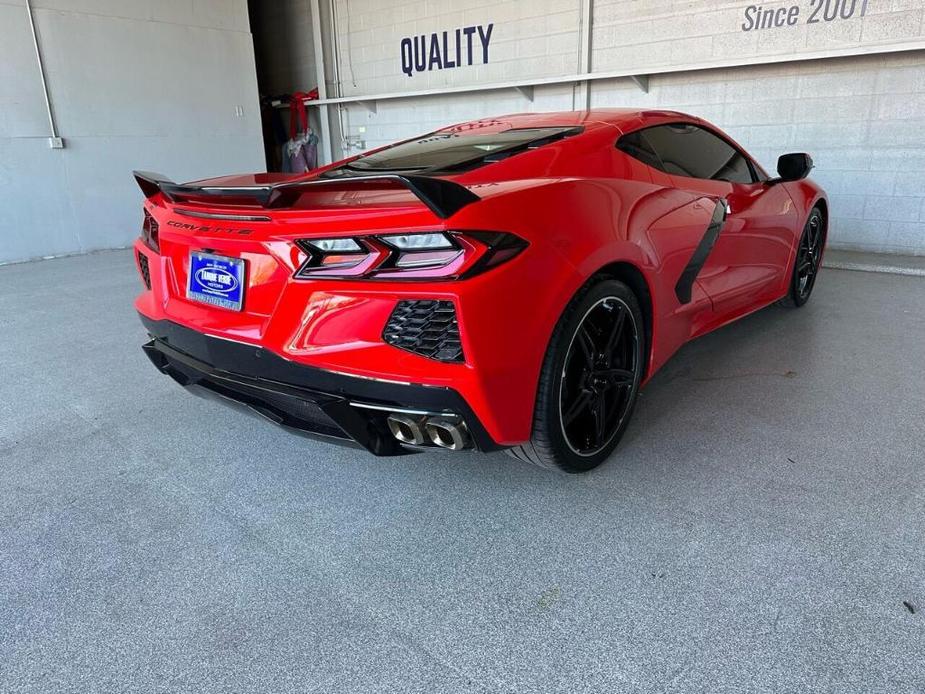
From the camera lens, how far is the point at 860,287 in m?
4.66

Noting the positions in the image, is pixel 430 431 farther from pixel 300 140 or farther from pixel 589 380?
pixel 300 140

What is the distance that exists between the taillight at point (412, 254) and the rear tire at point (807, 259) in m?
2.85

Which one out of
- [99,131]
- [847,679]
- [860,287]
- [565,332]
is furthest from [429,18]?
[847,679]

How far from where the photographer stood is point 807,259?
3900mm

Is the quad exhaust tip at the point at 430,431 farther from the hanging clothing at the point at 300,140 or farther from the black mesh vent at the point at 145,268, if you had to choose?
the hanging clothing at the point at 300,140

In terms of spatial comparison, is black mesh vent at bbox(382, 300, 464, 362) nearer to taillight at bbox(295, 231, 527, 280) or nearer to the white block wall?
taillight at bbox(295, 231, 527, 280)

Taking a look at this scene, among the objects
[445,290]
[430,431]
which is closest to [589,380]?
[430,431]

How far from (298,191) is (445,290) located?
0.59 m

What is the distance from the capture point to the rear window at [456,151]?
2166mm

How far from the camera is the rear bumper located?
1545mm

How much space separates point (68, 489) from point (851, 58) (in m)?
6.60

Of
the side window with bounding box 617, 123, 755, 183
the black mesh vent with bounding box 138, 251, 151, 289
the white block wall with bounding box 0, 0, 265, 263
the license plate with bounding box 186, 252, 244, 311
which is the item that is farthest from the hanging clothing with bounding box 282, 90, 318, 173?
the license plate with bounding box 186, 252, 244, 311

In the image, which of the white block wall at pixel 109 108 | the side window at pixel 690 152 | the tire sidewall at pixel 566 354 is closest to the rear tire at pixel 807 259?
the side window at pixel 690 152

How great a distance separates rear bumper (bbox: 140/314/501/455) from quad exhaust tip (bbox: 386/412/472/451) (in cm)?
2
